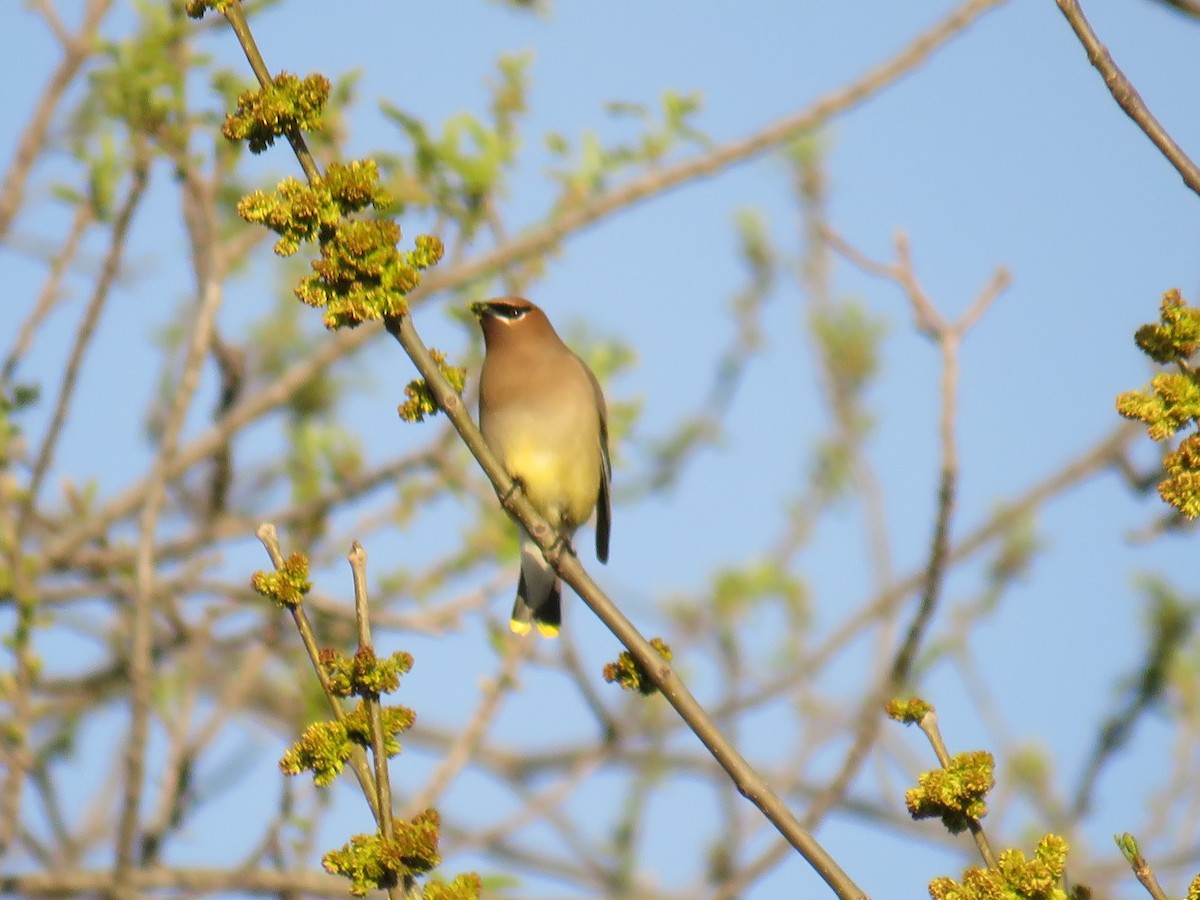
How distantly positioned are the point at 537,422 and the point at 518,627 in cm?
79

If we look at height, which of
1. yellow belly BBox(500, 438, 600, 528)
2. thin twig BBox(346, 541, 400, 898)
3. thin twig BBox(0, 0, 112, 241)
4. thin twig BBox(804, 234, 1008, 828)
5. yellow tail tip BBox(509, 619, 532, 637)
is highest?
thin twig BBox(0, 0, 112, 241)

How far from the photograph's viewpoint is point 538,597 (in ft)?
22.0

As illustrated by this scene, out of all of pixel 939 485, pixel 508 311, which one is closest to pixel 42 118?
pixel 508 311

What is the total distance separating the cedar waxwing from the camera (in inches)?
254

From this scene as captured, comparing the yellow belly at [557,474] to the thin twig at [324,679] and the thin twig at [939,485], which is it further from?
the thin twig at [324,679]

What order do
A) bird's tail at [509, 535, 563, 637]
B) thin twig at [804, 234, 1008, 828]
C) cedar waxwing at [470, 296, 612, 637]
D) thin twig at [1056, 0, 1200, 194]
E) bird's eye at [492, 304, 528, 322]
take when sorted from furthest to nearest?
bird's tail at [509, 535, 563, 637], cedar waxwing at [470, 296, 612, 637], bird's eye at [492, 304, 528, 322], thin twig at [804, 234, 1008, 828], thin twig at [1056, 0, 1200, 194]

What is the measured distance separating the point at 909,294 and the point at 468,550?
300 cm

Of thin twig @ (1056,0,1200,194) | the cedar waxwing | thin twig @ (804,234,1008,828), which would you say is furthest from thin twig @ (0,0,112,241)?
thin twig @ (1056,0,1200,194)

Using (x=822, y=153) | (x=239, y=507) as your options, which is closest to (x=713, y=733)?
(x=239, y=507)

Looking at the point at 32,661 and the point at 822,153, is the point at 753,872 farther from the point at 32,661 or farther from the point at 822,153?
the point at 822,153

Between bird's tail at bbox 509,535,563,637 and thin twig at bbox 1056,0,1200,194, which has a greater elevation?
bird's tail at bbox 509,535,563,637

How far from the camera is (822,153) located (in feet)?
34.2

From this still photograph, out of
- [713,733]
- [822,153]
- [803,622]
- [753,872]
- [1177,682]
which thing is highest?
[822,153]

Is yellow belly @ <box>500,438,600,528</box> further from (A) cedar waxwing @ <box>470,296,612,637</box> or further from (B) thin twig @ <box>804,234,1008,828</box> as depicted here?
(B) thin twig @ <box>804,234,1008,828</box>
